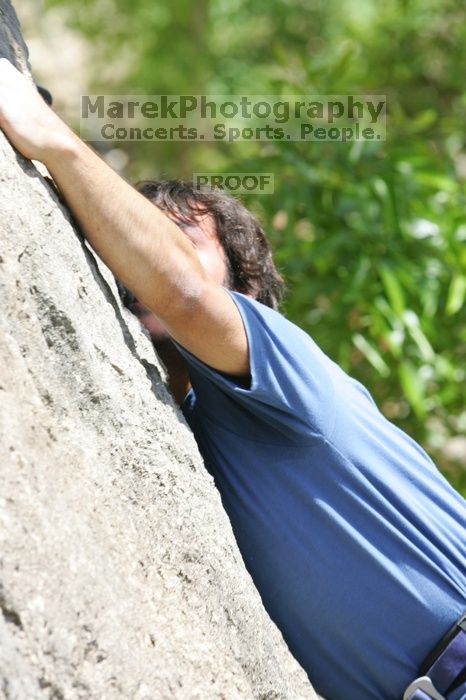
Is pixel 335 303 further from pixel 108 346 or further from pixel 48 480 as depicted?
pixel 48 480

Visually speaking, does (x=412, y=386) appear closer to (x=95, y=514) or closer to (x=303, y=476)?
(x=303, y=476)

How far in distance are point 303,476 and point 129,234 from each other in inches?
21.0

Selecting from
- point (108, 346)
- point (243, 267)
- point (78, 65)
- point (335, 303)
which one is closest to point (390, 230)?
point (335, 303)

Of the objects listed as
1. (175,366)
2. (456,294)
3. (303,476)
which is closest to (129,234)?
(175,366)

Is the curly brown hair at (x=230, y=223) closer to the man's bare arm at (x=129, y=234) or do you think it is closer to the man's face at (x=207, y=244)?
the man's face at (x=207, y=244)

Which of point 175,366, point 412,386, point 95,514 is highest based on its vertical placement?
point 412,386

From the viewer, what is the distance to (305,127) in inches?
186

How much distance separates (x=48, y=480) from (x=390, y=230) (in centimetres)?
314

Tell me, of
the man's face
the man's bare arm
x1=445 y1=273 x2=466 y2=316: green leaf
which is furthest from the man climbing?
x1=445 y1=273 x2=466 y2=316: green leaf

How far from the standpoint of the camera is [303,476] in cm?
196

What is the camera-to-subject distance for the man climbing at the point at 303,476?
184 centimetres

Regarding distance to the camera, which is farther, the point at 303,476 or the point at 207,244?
the point at 207,244

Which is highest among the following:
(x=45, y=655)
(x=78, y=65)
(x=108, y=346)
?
(x=78, y=65)

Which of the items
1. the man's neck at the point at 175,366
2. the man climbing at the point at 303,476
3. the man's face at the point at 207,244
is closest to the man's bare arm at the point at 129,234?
the man climbing at the point at 303,476
